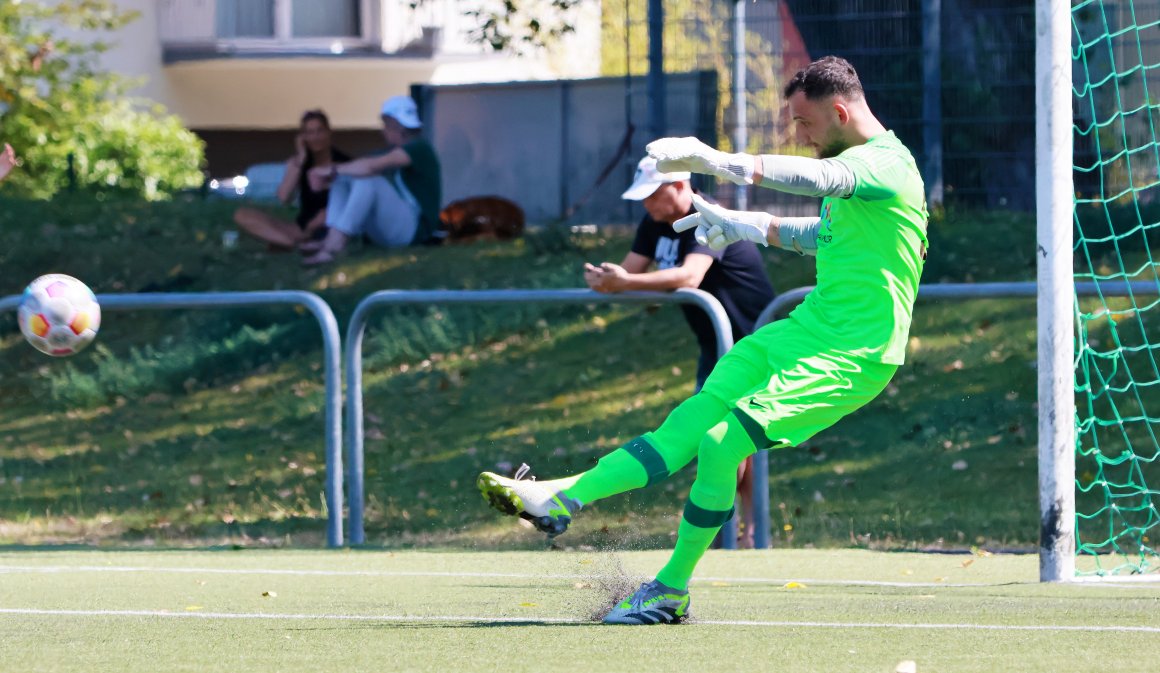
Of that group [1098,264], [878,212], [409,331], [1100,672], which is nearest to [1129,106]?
[1098,264]

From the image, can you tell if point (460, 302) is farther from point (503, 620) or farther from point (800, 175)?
point (800, 175)

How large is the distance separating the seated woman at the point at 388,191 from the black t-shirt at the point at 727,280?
234 inches

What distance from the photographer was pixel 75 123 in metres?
23.6

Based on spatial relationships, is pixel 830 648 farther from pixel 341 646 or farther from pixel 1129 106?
pixel 1129 106

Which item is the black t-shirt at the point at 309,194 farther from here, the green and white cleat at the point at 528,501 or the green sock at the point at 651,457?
the green and white cleat at the point at 528,501

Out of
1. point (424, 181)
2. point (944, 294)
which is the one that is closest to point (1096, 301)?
point (944, 294)

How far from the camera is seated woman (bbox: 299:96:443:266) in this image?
15094mm

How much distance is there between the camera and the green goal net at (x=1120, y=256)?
1091 centimetres

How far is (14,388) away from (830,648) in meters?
11.6

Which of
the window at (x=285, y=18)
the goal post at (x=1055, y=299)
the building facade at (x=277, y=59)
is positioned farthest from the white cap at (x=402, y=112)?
the window at (x=285, y=18)

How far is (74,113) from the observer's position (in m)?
23.5

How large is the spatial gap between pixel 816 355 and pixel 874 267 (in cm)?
33

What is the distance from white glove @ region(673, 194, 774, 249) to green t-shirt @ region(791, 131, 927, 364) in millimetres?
470

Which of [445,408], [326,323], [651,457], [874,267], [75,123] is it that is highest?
[75,123]
